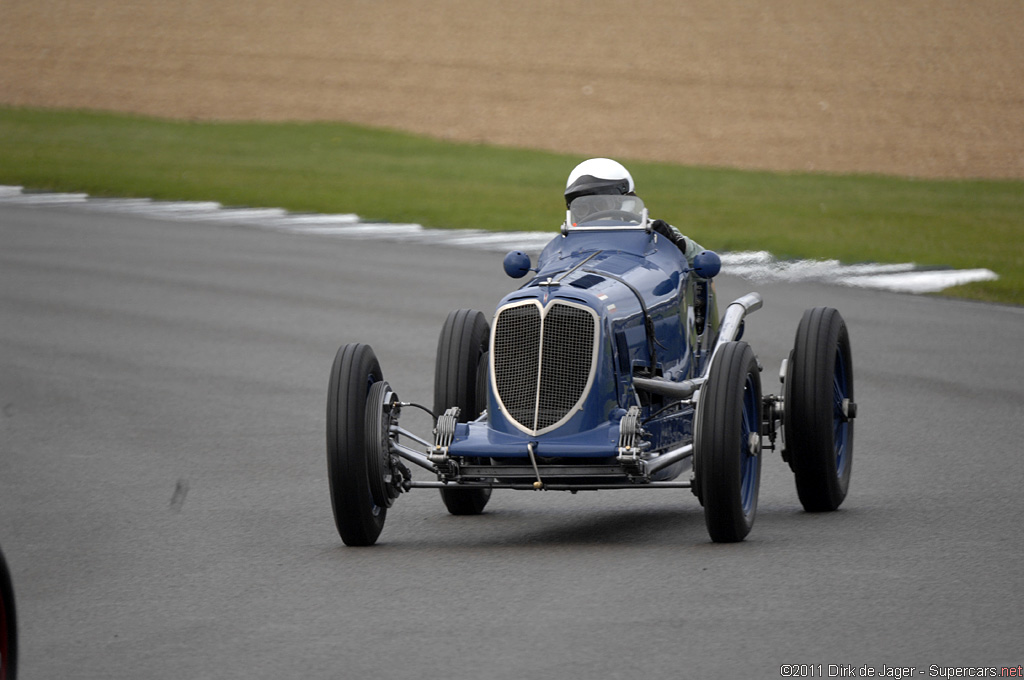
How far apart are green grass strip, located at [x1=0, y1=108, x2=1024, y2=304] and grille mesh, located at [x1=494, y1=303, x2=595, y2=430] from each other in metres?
10.6

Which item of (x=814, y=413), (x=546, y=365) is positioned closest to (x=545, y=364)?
(x=546, y=365)

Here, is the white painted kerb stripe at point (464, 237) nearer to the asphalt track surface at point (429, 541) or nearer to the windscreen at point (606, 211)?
the asphalt track surface at point (429, 541)

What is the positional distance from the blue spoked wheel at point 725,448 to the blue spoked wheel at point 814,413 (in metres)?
0.60

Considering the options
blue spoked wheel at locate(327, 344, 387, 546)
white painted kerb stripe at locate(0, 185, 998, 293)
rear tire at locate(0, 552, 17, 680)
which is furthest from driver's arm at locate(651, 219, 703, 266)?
white painted kerb stripe at locate(0, 185, 998, 293)

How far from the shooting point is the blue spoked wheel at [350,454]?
285 inches

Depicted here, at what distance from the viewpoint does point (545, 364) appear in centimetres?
746

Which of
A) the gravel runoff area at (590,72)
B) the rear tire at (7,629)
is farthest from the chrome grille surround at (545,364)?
the gravel runoff area at (590,72)

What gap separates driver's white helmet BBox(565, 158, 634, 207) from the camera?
29.2 feet

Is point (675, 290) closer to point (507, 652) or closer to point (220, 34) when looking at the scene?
point (507, 652)

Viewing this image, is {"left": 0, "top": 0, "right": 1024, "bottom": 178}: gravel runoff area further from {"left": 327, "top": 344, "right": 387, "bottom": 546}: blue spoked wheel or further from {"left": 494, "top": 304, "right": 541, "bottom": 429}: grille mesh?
{"left": 327, "top": 344, "right": 387, "bottom": 546}: blue spoked wheel

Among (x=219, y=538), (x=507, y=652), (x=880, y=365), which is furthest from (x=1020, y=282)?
(x=507, y=652)

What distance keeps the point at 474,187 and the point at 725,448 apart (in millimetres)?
21728

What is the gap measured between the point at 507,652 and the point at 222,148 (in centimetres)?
2910

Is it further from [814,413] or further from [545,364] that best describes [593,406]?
[814,413]
